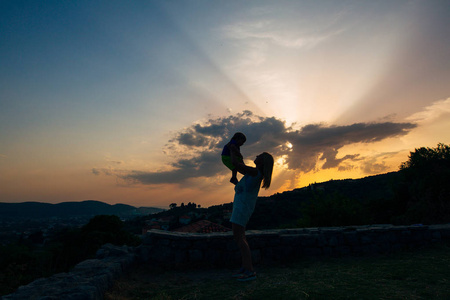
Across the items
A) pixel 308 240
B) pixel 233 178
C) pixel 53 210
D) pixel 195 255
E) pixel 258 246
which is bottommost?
pixel 195 255

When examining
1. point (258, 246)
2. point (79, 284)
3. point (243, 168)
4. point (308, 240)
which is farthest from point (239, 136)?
point (308, 240)

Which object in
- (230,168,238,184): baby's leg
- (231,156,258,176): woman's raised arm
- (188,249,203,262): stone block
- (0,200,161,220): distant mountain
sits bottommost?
(188,249,203,262): stone block

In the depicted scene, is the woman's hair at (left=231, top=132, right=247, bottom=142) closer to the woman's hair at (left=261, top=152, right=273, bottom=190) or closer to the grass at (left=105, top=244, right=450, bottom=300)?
the woman's hair at (left=261, top=152, right=273, bottom=190)

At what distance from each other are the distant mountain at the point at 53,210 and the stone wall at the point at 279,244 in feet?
340

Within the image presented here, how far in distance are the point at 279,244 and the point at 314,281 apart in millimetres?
2234

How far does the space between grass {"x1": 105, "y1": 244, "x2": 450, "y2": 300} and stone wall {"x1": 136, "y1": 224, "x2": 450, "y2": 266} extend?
353 millimetres

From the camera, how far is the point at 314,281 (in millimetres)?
4199

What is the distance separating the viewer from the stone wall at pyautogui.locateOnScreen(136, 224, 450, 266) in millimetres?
5984

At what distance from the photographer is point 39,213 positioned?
103000 mm

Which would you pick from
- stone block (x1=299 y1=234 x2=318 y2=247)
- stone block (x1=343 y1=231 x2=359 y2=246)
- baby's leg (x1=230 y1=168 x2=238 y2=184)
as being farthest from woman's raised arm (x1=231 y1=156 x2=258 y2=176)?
stone block (x1=343 y1=231 x2=359 y2=246)

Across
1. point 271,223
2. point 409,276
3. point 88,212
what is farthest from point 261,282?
point 88,212

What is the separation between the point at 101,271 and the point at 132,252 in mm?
1839

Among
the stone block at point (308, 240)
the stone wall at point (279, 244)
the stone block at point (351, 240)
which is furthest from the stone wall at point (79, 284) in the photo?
the stone block at point (351, 240)

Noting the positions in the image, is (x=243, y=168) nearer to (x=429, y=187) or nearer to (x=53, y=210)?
(x=429, y=187)
